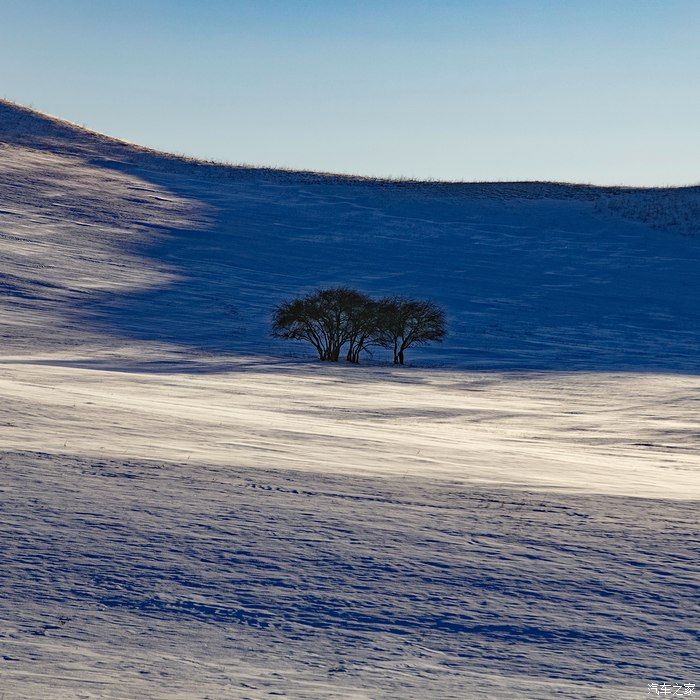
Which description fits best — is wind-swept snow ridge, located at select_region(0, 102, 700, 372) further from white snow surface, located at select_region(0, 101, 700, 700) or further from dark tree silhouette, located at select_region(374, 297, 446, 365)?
white snow surface, located at select_region(0, 101, 700, 700)

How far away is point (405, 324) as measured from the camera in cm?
4634

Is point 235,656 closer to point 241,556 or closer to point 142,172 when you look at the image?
point 241,556

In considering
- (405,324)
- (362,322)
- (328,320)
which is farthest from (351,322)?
(405,324)

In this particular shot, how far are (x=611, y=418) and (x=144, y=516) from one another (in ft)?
72.5

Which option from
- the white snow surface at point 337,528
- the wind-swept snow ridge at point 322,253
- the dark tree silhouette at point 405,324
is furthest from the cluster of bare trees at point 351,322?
the white snow surface at point 337,528

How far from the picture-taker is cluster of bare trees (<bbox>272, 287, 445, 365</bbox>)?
1780 inches

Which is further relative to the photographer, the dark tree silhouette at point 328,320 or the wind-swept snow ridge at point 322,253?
the wind-swept snow ridge at point 322,253

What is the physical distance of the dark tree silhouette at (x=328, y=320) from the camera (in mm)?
45156

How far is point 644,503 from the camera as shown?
34.7ft

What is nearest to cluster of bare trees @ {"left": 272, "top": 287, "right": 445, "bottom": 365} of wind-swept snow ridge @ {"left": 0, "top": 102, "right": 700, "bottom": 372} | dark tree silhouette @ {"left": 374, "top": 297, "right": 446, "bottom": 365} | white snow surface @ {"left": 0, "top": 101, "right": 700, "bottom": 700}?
dark tree silhouette @ {"left": 374, "top": 297, "right": 446, "bottom": 365}

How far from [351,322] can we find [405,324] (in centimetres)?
261

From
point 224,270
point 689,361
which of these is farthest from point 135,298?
point 689,361

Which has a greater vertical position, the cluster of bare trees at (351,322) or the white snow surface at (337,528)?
the cluster of bare trees at (351,322)

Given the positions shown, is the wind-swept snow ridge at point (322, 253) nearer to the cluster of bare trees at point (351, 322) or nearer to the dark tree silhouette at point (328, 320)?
the cluster of bare trees at point (351, 322)
